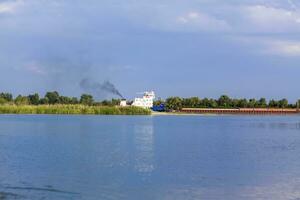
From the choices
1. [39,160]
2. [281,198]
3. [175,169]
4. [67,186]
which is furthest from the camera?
[39,160]

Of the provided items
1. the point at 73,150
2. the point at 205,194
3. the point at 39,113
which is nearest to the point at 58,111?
the point at 39,113

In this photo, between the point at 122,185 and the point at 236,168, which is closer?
the point at 122,185

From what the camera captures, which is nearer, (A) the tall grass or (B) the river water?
(B) the river water

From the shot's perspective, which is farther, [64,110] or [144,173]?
[64,110]

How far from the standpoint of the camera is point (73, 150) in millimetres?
45250

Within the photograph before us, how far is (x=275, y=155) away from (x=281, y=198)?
804 inches

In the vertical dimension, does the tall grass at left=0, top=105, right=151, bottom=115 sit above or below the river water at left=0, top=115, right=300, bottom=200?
above

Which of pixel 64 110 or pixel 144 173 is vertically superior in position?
pixel 64 110

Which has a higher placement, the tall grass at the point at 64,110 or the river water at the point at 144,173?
the tall grass at the point at 64,110

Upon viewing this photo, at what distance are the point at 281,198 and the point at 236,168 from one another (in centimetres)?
1082

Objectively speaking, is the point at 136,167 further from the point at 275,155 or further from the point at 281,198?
the point at 275,155

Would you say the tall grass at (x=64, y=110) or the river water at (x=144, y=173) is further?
the tall grass at (x=64, y=110)

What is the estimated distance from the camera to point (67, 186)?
87.8 ft

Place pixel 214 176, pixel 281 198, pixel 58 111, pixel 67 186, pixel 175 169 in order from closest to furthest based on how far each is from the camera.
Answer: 1. pixel 281 198
2. pixel 67 186
3. pixel 214 176
4. pixel 175 169
5. pixel 58 111
